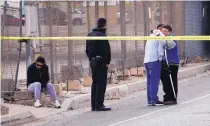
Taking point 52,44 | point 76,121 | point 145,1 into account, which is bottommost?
point 76,121

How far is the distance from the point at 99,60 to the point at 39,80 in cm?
147

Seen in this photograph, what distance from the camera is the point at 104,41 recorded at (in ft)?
36.8

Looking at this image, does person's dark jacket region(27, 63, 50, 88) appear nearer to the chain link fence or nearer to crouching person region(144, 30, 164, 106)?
the chain link fence

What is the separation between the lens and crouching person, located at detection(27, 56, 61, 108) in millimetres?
11883

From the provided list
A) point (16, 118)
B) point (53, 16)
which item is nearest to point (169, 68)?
point (16, 118)

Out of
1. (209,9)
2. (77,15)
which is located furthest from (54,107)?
(209,9)

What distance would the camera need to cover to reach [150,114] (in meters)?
10.5

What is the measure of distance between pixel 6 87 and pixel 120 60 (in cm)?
456

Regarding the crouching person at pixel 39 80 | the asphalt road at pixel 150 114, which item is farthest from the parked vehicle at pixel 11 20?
the asphalt road at pixel 150 114

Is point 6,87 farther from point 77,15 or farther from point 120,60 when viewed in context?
point 120,60

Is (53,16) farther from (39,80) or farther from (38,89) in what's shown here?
(38,89)

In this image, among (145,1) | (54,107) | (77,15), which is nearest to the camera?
(54,107)

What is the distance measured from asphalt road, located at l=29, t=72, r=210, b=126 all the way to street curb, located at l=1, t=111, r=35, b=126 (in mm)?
477

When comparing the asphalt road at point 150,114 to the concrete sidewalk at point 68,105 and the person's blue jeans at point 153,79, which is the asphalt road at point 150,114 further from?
the concrete sidewalk at point 68,105
